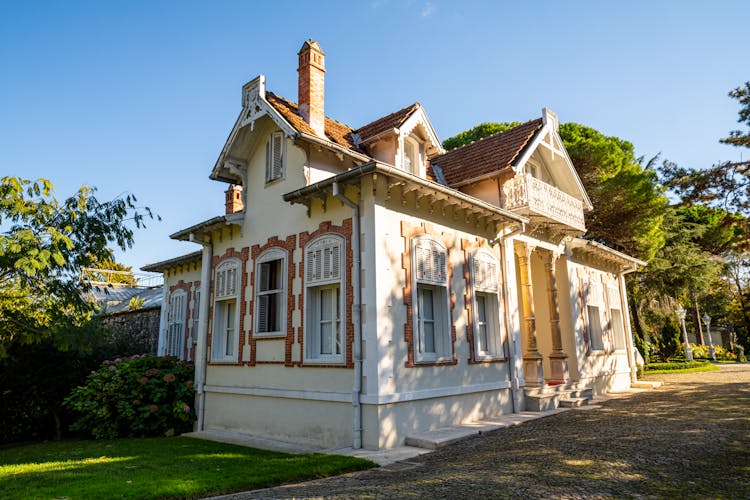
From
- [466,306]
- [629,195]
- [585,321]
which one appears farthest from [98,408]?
[629,195]

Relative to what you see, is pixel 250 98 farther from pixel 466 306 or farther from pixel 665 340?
pixel 665 340

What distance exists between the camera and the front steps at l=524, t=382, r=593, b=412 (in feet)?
38.4

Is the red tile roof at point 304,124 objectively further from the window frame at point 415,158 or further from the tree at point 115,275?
the tree at point 115,275

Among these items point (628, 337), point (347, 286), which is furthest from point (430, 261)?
point (628, 337)

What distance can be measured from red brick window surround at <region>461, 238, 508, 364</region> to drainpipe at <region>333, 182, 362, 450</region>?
292 centimetres

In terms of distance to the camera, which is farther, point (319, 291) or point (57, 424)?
point (57, 424)

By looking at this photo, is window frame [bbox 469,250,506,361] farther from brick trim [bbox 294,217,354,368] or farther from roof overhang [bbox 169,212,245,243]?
roof overhang [bbox 169,212,245,243]

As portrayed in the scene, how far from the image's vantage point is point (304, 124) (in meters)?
11.2

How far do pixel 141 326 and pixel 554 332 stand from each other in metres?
14.1

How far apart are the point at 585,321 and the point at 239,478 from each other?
482 inches

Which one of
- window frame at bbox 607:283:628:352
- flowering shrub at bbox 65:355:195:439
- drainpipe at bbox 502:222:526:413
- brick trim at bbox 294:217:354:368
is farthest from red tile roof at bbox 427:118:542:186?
flowering shrub at bbox 65:355:195:439

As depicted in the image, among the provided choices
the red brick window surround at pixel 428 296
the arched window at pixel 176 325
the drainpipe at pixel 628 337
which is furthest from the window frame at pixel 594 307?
the arched window at pixel 176 325

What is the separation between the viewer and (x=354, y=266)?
911 centimetres

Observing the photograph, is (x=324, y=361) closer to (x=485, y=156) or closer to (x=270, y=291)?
(x=270, y=291)
